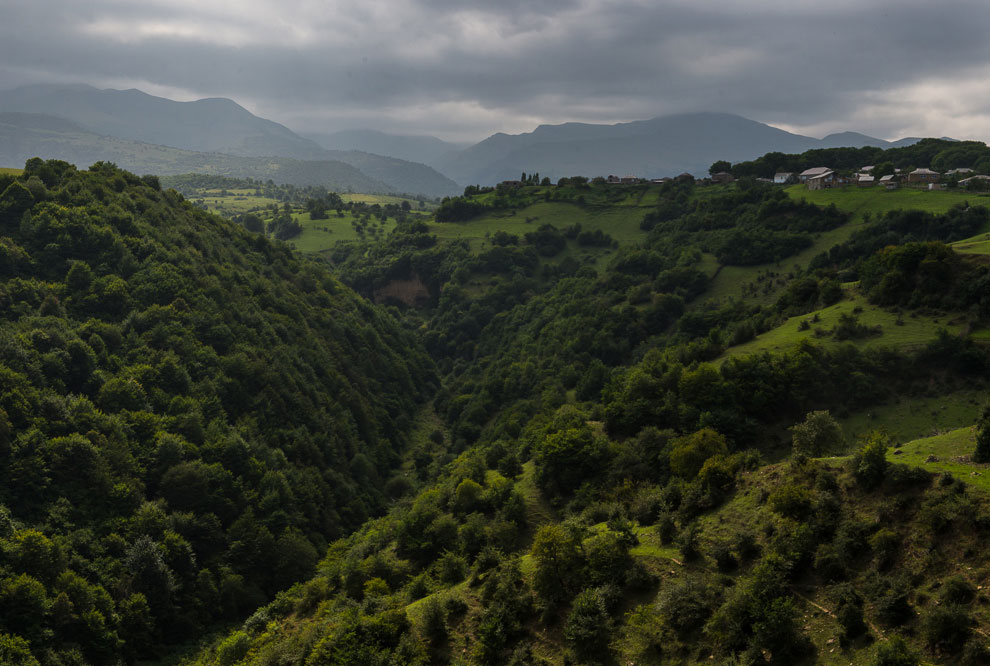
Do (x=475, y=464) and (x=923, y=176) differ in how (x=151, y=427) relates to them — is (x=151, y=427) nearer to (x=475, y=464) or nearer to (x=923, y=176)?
(x=475, y=464)

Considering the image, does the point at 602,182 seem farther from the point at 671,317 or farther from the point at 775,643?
the point at 775,643

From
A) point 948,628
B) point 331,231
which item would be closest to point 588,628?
point 948,628

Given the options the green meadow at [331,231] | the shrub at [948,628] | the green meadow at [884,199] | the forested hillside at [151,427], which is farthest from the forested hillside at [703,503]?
the green meadow at [331,231]

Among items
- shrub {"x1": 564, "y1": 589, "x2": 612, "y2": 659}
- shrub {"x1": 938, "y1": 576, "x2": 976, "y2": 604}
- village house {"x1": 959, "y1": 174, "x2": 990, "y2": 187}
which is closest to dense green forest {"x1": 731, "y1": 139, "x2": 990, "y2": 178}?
village house {"x1": 959, "y1": 174, "x2": 990, "y2": 187}

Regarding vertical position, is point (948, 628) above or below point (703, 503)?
above

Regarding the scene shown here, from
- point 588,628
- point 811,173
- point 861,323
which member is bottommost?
point 588,628

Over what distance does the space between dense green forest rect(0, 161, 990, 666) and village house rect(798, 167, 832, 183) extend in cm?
1981

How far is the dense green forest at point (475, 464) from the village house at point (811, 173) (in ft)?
65.0

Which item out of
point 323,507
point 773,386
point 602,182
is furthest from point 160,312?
point 602,182

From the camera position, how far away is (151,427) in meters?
44.2

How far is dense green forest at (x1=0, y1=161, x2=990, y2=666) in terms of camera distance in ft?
62.5

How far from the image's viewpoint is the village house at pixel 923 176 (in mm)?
86562

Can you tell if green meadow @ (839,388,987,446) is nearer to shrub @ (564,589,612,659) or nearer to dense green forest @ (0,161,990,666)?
dense green forest @ (0,161,990,666)

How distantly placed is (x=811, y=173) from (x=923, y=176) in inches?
832
